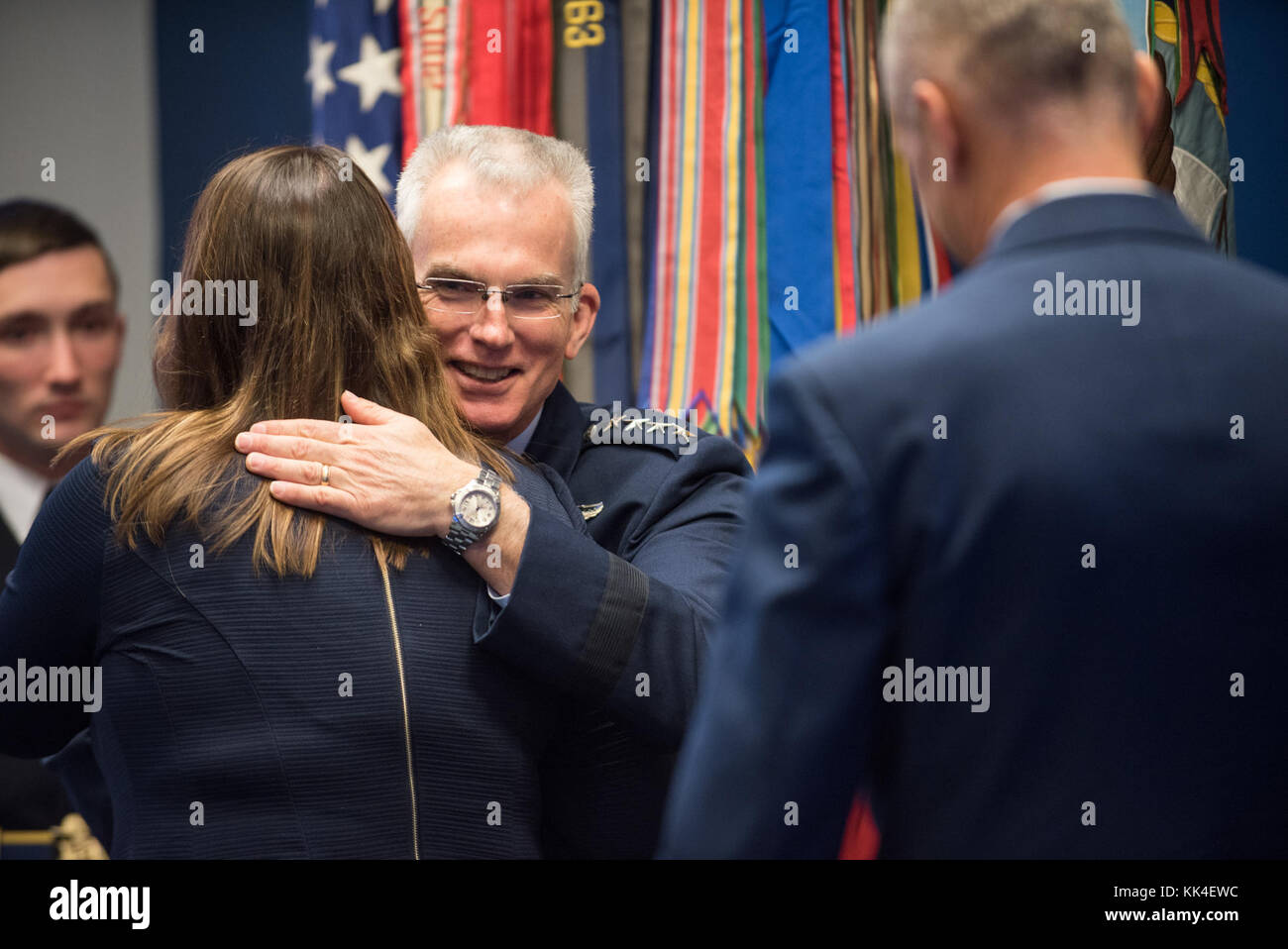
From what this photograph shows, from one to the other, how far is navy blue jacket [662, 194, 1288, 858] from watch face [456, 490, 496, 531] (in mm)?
486

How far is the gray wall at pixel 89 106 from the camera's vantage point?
118 inches

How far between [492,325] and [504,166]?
24cm

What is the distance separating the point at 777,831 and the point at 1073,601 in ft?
0.85

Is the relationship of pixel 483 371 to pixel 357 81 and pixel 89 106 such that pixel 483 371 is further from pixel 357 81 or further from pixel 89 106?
pixel 89 106

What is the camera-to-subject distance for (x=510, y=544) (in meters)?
1.43

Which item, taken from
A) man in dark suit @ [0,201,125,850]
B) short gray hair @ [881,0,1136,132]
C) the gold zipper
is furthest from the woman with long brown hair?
man in dark suit @ [0,201,125,850]

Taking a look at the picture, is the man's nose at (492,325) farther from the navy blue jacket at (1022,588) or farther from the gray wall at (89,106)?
the gray wall at (89,106)

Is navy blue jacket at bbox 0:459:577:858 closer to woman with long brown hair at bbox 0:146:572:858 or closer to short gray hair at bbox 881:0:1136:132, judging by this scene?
woman with long brown hair at bbox 0:146:572:858

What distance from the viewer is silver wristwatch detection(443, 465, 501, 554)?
4.62ft

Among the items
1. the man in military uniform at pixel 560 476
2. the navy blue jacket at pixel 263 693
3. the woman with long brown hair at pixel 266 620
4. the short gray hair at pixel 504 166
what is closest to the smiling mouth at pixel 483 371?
the man in military uniform at pixel 560 476

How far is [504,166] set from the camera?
1.99m

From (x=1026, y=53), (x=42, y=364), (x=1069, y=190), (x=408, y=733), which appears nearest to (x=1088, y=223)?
(x=1069, y=190)

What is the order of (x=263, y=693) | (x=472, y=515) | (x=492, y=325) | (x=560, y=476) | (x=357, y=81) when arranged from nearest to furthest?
(x=263, y=693) < (x=472, y=515) < (x=560, y=476) < (x=492, y=325) < (x=357, y=81)
